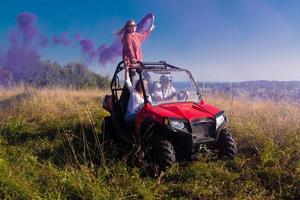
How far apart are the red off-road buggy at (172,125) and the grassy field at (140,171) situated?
23 centimetres

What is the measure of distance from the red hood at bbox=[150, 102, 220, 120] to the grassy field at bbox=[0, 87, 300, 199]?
668 millimetres

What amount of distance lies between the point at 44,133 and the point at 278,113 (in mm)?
4902

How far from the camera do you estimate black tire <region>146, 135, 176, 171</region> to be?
541cm

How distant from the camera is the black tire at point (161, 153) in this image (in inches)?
213

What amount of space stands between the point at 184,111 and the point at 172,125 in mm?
403

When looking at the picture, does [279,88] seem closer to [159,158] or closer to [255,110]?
[255,110]

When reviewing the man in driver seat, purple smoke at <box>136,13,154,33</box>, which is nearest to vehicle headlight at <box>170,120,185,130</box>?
the man in driver seat

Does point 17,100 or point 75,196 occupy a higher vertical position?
point 17,100

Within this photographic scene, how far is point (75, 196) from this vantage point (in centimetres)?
466

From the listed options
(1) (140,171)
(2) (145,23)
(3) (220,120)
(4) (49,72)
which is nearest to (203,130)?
(3) (220,120)

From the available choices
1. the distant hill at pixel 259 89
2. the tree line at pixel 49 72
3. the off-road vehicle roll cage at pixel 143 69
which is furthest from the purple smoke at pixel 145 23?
the tree line at pixel 49 72

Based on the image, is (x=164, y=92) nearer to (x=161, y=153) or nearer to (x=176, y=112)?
(x=176, y=112)

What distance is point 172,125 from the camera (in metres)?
5.42

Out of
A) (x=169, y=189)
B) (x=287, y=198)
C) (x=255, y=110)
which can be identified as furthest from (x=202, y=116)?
(x=255, y=110)
